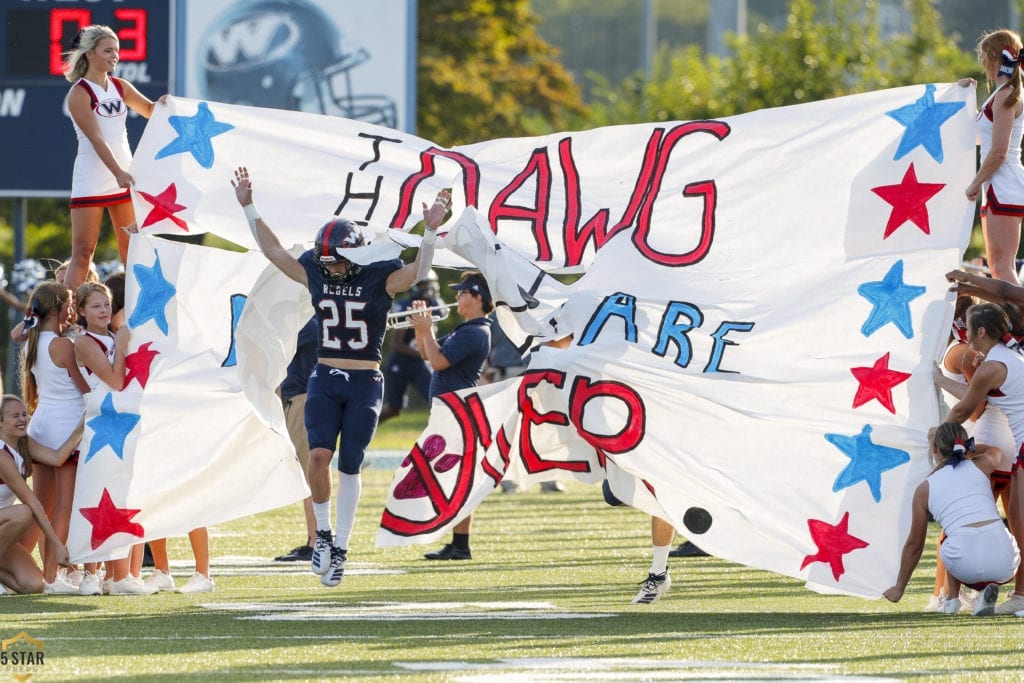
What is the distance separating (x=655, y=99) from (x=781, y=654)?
105 feet

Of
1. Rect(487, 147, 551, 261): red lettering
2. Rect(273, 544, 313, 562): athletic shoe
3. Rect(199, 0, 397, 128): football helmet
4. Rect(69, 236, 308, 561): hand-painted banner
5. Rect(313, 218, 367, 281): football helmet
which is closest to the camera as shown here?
Rect(313, 218, 367, 281): football helmet

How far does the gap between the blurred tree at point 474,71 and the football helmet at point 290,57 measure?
13.7 metres

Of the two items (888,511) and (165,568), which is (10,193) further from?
(888,511)

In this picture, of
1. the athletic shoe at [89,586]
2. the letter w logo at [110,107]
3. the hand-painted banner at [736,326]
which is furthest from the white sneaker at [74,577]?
the letter w logo at [110,107]

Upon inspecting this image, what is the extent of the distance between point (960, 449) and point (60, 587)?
198 inches

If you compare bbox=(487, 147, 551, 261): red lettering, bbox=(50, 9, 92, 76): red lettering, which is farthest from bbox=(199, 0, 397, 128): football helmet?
bbox=(487, 147, 551, 261): red lettering

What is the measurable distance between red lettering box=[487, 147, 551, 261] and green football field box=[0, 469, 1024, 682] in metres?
2.06

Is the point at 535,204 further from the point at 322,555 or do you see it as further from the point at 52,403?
the point at 52,403

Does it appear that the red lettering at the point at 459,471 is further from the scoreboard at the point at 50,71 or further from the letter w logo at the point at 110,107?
the scoreboard at the point at 50,71

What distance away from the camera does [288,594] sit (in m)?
9.61

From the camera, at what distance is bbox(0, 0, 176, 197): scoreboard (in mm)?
17125

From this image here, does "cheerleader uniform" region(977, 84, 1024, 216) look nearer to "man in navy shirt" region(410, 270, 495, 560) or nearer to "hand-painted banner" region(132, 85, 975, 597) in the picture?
"hand-painted banner" region(132, 85, 975, 597)

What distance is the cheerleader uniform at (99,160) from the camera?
10164 millimetres

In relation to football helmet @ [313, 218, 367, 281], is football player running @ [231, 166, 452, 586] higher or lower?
lower
